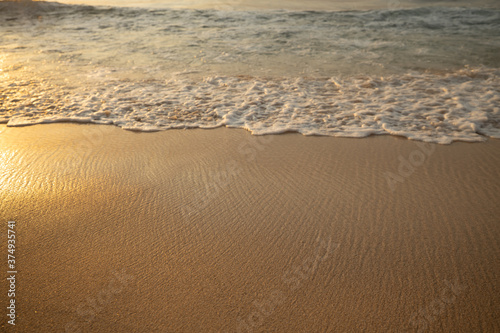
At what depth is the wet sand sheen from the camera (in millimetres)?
1986

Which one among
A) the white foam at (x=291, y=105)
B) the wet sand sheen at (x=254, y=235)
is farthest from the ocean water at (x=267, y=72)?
the wet sand sheen at (x=254, y=235)

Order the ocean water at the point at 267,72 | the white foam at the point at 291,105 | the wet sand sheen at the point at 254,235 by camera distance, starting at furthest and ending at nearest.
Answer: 1. the ocean water at the point at 267,72
2. the white foam at the point at 291,105
3. the wet sand sheen at the point at 254,235

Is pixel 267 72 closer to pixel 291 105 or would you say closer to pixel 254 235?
pixel 291 105

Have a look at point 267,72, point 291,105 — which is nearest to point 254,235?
point 291,105

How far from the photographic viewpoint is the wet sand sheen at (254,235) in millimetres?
1986

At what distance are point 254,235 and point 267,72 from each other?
17.1 feet

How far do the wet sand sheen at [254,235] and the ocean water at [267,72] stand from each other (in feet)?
2.88

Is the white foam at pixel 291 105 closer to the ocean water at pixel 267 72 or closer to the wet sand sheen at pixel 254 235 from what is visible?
the ocean water at pixel 267 72

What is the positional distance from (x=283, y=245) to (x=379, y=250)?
706 mm

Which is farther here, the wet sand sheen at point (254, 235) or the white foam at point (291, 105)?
the white foam at point (291, 105)

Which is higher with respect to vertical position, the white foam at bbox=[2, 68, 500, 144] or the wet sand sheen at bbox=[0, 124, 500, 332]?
the white foam at bbox=[2, 68, 500, 144]

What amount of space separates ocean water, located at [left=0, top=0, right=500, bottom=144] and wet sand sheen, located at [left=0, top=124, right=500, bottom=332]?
2.88 feet

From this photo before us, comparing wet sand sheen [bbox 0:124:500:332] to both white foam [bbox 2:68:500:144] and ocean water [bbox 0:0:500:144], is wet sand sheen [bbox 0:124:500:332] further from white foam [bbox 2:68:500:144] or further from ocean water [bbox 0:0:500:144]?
ocean water [bbox 0:0:500:144]

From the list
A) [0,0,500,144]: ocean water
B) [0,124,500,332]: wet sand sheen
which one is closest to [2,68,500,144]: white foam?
[0,0,500,144]: ocean water
